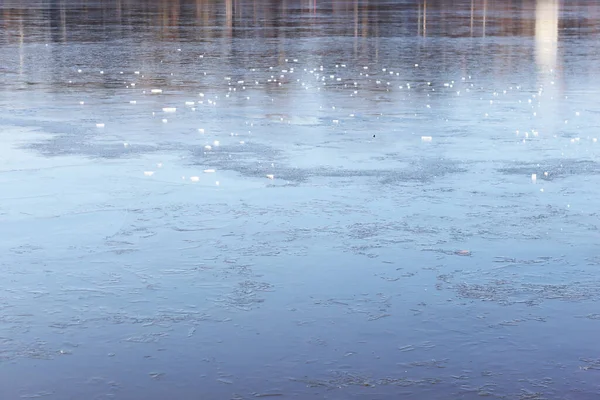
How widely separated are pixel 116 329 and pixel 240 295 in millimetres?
798

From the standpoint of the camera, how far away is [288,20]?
37.8m

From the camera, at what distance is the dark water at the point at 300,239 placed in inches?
204

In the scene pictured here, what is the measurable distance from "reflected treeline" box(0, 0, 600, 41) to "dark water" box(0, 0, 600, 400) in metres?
13.6

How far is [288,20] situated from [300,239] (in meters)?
30.9

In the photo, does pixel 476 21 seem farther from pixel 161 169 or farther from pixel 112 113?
pixel 161 169

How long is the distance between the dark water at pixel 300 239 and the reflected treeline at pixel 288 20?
13.6 meters

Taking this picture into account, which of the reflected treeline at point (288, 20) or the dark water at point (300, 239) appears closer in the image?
the dark water at point (300, 239)

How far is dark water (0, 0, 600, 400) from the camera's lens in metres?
5.18

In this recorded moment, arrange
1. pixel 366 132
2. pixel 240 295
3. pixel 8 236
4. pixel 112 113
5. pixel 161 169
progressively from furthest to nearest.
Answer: pixel 112 113 < pixel 366 132 < pixel 161 169 < pixel 8 236 < pixel 240 295

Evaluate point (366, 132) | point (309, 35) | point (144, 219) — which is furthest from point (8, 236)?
point (309, 35)

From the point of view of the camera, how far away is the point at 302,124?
12.4m

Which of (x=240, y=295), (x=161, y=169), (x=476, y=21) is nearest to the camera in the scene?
→ (x=240, y=295)

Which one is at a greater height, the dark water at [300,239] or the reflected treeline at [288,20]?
the reflected treeline at [288,20]

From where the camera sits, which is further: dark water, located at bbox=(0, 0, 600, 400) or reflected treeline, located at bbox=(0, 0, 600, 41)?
reflected treeline, located at bbox=(0, 0, 600, 41)
